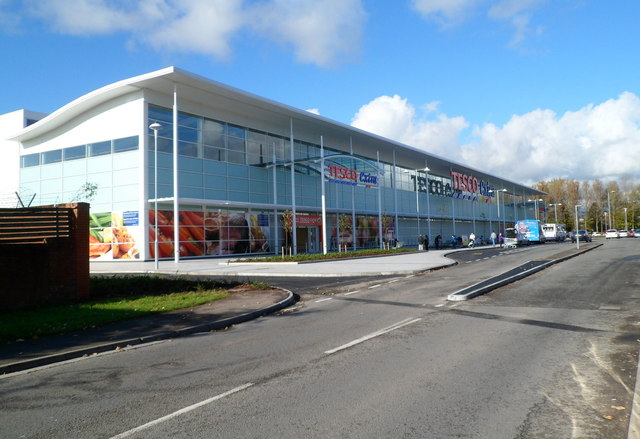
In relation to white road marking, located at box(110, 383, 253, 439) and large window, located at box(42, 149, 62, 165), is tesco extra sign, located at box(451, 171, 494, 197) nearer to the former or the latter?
large window, located at box(42, 149, 62, 165)

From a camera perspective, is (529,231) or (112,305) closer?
(112,305)

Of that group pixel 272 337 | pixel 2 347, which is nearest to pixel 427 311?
pixel 272 337

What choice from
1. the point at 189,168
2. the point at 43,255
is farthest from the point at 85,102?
the point at 43,255

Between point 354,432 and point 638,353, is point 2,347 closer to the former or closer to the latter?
point 354,432

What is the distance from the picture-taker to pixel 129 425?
4562 millimetres

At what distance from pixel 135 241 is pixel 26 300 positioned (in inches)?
769

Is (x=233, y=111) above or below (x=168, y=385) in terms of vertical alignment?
above

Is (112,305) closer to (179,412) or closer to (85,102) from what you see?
(179,412)

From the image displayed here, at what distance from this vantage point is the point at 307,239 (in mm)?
42094

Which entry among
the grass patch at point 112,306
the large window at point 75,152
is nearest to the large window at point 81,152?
the large window at point 75,152

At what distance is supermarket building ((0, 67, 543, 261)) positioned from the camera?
31297mm

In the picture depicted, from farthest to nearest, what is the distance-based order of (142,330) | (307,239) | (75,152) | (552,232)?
(552,232) < (307,239) < (75,152) < (142,330)

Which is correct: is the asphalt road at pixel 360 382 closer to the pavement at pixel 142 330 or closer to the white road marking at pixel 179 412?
the white road marking at pixel 179 412

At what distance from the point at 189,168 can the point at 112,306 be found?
73.0ft
